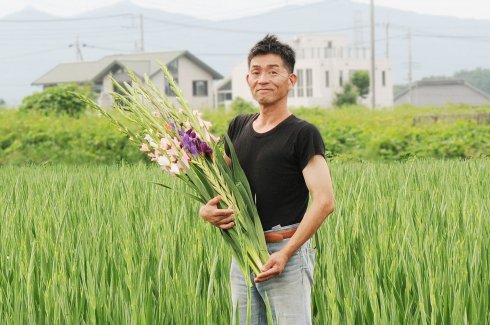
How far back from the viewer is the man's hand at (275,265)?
2.54 m

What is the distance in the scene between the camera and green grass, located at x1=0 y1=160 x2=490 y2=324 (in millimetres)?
2801

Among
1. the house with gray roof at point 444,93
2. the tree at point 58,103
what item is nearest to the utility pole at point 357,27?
the house with gray roof at point 444,93

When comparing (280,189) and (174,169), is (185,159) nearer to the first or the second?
(174,169)

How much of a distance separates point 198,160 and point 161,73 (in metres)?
50.1

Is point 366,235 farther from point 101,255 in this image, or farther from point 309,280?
point 309,280

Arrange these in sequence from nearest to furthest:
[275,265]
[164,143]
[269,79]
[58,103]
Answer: [275,265] → [269,79] → [164,143] → [58,103]

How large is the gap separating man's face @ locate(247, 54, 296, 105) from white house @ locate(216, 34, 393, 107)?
5026cm

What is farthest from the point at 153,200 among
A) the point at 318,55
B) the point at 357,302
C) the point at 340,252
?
the point at 318,55

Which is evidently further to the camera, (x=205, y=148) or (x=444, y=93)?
(x=444, y=93)

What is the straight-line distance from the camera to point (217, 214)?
2680mm

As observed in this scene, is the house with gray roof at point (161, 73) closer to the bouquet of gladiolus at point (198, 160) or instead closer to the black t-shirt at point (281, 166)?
the bouquet of gladiolus at point (198, 160)

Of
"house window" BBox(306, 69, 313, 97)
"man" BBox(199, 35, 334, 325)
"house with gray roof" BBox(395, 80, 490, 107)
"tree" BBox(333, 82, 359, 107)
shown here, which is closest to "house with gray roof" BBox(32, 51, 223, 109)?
"house window" BBox(306, 69, 313, 97)

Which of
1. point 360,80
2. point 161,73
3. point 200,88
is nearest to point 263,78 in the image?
point 200,88

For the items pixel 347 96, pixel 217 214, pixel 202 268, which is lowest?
pixel 347 96
